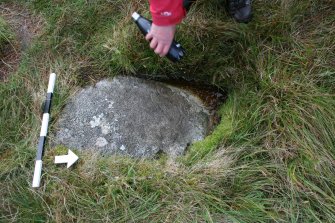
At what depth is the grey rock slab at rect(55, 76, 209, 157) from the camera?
2.29 metres

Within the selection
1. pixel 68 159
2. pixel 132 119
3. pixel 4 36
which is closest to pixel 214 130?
pixel 132 119

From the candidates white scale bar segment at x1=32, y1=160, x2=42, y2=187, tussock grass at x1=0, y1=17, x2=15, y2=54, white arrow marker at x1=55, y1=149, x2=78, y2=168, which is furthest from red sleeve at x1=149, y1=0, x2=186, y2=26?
tussock grass at x1=0, y1=17, x2=15, y2=54

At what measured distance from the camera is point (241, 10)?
94.0 inches

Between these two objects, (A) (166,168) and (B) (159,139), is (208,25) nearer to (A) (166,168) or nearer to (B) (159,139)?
(B) (159,139)

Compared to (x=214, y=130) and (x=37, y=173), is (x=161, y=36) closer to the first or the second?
(x=214, y=130)

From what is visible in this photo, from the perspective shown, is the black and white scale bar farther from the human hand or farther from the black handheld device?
the human hand

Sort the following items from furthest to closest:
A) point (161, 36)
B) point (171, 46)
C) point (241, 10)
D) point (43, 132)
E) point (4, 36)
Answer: point (4, 36), point (241, 10), point (43, 132), point (171, 46), point (161, 36)

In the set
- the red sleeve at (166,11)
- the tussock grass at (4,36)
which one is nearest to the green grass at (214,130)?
the tussock grass at (4,36)

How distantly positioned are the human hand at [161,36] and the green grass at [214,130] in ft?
1.92

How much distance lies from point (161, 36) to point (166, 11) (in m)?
0.18

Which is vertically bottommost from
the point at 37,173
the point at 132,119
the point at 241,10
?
the point at 37,173

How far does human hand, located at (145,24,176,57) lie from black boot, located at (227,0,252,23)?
0.72 m

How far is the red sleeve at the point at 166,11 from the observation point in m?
1.63

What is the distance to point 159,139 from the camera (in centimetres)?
231
